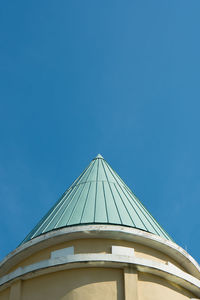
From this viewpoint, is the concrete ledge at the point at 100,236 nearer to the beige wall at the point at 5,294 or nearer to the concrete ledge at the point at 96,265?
the concrete ledge at the point at 96,265

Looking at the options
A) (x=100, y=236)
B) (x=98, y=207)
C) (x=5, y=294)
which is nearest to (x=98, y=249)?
(x=100, y=236)

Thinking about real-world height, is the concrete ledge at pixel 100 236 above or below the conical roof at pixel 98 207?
below

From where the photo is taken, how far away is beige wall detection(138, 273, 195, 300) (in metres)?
13.9

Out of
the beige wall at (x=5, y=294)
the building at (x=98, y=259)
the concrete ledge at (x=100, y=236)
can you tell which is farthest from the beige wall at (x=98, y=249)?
the beige wall at (x=5, y=294)

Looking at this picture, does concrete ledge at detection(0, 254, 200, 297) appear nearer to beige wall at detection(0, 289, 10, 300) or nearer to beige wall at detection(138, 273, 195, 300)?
beige wall at detection(138, 273, 195, 300)

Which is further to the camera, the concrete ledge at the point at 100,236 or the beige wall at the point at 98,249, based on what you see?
the concrete ledge at the point at 100,236

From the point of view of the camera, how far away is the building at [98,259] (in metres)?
14.0

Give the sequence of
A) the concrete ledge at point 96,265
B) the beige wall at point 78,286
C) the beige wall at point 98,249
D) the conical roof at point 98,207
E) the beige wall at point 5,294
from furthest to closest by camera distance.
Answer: the conical roof at point 98,207 < the beige wall at point 98,249 < the beige wall at point 5,294 < the concrete ledge at point 96,265 < the beige wall at point 78,286

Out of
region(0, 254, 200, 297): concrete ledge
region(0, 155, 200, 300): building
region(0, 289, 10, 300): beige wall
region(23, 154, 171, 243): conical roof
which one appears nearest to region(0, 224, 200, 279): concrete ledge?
region(0, 155, 200, 300): building

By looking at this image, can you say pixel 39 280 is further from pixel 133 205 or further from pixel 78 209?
pixel 133 205

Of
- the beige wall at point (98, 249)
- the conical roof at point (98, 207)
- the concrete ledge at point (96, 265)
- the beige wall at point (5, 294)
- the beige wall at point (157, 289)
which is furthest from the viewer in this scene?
the conical roof at point (98, 207)

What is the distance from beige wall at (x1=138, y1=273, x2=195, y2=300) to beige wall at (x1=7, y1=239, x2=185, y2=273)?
84cm

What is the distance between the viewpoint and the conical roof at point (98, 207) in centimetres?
1591

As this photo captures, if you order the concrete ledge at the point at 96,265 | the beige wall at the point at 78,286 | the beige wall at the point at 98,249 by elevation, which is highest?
the beige wall at the point at 98,249
